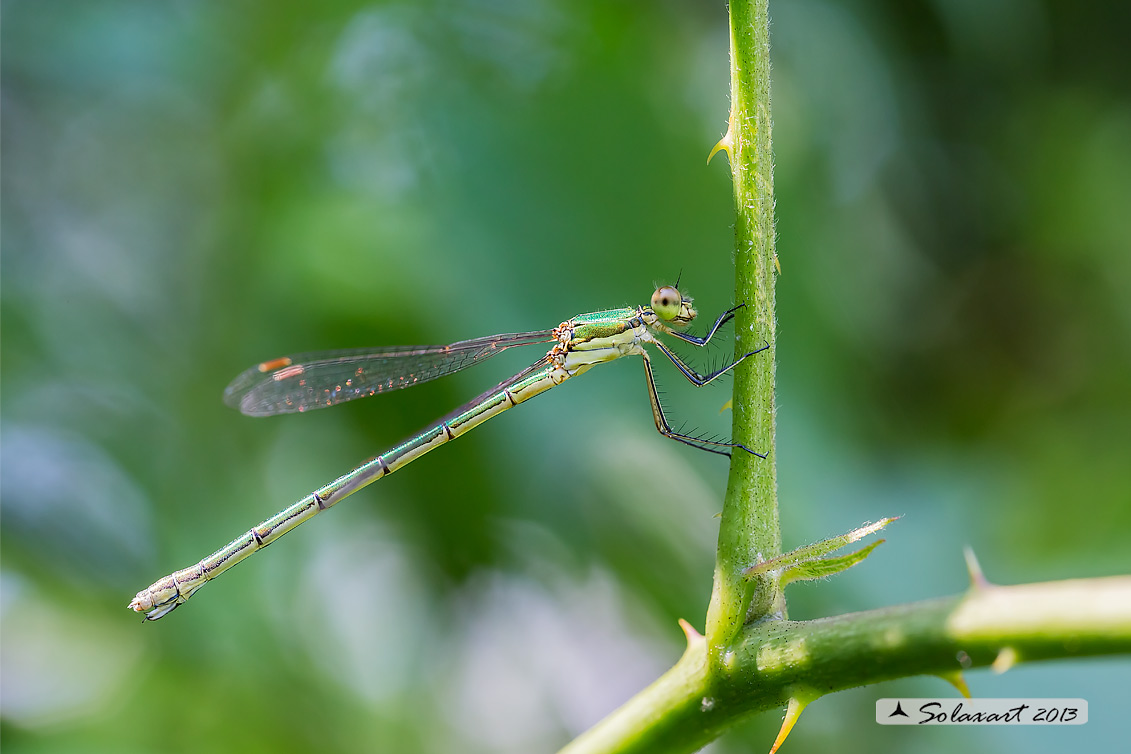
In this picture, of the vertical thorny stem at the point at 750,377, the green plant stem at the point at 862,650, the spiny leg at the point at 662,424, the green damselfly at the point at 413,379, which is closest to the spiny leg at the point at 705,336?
the green damselfly at the point at 413,379

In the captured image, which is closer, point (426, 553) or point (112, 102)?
point (426, 553)

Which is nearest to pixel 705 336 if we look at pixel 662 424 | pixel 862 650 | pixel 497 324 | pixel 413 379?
pixel 662 424

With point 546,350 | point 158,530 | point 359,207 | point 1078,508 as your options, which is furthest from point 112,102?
point 1078,508

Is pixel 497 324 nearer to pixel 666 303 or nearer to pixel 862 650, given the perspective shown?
pixel 666 303

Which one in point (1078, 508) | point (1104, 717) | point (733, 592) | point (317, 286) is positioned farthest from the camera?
point (317, 286)

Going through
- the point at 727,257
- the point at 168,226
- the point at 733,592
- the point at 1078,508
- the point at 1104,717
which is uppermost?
the point at 168,226

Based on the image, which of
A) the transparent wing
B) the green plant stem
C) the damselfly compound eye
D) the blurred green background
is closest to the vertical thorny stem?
the green plant stem

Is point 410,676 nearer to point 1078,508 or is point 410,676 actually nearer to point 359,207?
point 359,207
